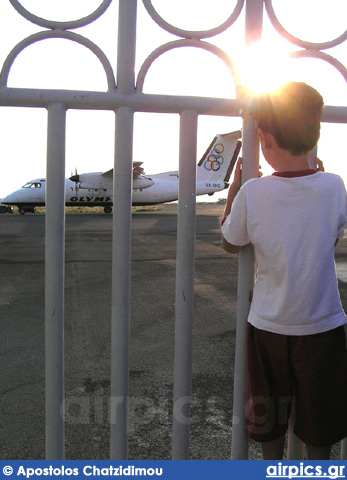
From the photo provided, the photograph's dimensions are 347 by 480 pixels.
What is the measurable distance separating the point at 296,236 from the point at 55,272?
2.47 ft

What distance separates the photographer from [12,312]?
4.75 metres

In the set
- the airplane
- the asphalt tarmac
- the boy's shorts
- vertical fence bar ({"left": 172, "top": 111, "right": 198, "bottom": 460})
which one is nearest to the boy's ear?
vertical fence bar ({"left": 172, "top": 111, "right": 198, "bottom": 460})

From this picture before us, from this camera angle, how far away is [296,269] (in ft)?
4.08

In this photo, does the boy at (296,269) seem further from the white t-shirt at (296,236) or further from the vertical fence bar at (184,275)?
the vertical fence bar at (184,275)

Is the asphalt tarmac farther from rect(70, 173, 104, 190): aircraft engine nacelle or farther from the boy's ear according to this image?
rect(70, 173, 104, 190): aircraft engine nacelle

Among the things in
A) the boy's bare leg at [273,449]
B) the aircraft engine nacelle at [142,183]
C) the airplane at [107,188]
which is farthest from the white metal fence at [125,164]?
the aircraft engine nacelle at [142,183]

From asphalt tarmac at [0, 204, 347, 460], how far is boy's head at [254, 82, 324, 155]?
5.09 feet

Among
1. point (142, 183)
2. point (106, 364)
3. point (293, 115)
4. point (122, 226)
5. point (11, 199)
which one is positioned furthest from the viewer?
point (11, 199)

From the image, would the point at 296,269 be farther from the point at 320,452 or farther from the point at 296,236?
the point at 320,452

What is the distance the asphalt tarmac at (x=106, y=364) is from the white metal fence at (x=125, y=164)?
821 mm

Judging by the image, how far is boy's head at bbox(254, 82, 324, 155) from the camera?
122 cm

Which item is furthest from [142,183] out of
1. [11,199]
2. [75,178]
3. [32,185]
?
[11,199]

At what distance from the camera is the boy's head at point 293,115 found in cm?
122

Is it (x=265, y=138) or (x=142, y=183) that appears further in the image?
(x=142, y=183)
